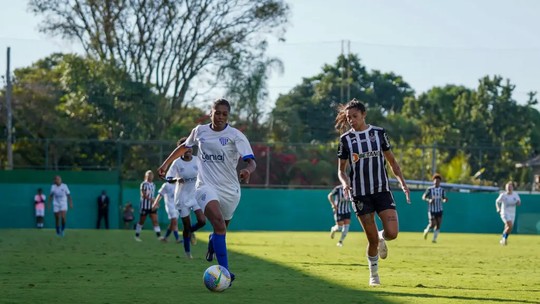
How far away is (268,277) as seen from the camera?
16500mm

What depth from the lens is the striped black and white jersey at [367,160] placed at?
1418 cm

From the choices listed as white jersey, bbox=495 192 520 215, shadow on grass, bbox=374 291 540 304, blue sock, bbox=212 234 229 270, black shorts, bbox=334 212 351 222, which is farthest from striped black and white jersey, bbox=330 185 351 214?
shadow on grass, bbox=374 291 540 304

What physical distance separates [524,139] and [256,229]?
2817 cm

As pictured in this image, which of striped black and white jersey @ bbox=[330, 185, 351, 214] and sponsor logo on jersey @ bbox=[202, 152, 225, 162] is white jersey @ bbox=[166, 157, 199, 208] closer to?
sponsor logo on jersey @ bbox=[202, 152, 225, 162]

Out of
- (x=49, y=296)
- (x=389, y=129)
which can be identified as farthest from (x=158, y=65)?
(x=49, y=296)

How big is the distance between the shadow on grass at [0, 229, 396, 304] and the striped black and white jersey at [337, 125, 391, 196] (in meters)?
1.30

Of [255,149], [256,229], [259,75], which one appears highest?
[259,75]

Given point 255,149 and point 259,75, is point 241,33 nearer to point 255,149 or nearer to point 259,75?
point 259,75

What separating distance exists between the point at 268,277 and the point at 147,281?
2.15 meters

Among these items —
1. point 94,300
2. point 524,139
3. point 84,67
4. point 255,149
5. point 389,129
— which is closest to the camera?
point 94,300

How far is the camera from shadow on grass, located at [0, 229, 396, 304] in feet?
41.1

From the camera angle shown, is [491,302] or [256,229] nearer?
[491,302]

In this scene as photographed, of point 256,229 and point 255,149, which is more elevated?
point 255,149

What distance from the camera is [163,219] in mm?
50219
